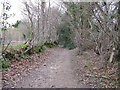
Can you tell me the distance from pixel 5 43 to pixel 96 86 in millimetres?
5165

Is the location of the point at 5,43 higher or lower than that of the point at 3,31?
lower

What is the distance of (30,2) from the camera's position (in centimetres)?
1493

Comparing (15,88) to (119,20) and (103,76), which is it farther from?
(119,20)

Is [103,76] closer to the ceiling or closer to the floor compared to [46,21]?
closer to the floor

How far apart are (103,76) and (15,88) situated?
3493 millimetres

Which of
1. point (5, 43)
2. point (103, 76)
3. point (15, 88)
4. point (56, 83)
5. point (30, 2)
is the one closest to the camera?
point (15, 88)

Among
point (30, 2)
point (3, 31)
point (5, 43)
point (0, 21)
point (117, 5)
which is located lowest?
point (5, 43)

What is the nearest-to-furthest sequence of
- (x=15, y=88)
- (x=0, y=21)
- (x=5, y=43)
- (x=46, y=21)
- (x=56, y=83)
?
(x=15, y=88)
(x=56, y=83)
(x=0, y=21)
(x=5, y=43)
(x=46, y=21)

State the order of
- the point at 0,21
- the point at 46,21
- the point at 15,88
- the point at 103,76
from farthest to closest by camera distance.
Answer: the point at 46,21
the point at 0,21
the point at 103,76
the point at 15,88

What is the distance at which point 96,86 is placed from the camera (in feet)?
15.0

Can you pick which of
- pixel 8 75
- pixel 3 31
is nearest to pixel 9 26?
pixel 3 31

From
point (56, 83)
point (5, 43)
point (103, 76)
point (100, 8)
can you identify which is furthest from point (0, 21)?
point (103, 76)

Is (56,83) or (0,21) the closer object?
(56,83)

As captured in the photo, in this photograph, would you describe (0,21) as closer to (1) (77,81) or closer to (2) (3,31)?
(2) (3,31)
